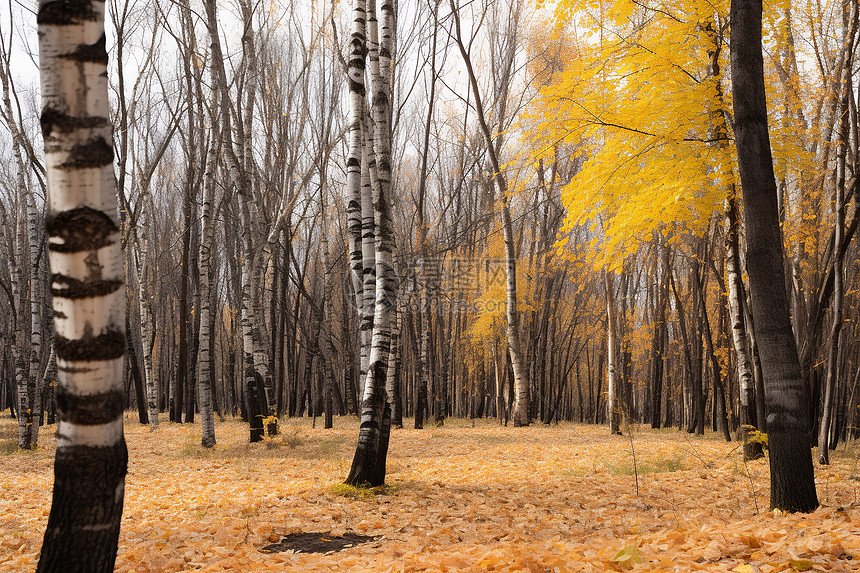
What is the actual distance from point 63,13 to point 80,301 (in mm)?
1157

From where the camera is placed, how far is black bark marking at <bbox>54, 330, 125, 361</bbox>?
206cm

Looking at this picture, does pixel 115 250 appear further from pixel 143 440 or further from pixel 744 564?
pixel 143 440

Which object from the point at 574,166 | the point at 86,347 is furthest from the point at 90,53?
the point at 574,166

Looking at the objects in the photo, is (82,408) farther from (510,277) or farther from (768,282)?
(510,277)

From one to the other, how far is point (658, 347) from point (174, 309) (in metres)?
19.6

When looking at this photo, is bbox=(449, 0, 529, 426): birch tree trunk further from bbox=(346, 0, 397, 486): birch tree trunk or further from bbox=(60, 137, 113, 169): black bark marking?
bbox=(60, 137, 113, 169): black bark marking

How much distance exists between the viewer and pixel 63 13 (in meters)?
2.12

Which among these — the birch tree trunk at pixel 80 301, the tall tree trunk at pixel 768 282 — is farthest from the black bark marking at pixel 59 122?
the tall tree trunk at pixel 768 282

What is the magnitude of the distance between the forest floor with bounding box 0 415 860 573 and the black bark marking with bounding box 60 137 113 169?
7.64ft

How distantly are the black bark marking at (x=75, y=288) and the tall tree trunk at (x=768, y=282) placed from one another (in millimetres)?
4355

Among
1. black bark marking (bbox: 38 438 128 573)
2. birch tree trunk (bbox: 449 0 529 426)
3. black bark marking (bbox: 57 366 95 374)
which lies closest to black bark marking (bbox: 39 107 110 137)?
black bark marking (bbox: 57 366 95 374)

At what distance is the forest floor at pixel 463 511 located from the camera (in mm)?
2953

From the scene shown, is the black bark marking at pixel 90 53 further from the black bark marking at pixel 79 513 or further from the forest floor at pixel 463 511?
the forest floor at pixel 463 511

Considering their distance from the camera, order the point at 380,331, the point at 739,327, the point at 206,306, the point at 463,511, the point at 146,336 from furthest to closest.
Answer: the point at 146,336 < the point at 206,306 < the point at 739,327 < the point at 380,331 < the point at 463,511
